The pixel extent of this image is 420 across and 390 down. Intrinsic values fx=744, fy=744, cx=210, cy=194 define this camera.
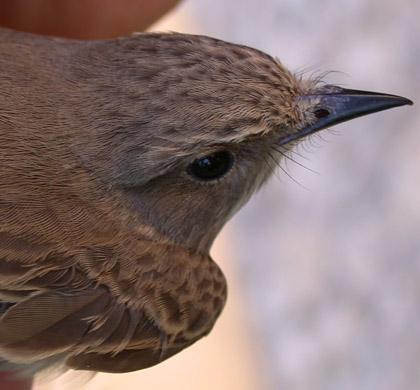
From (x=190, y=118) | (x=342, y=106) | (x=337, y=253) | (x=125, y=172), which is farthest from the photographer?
(x=337, y=253)

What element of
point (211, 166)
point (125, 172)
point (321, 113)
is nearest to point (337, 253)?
point (321, 113)

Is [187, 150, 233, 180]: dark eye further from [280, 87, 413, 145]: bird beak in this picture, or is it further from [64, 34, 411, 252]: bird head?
[280, 87, 413, 145]: bird beak

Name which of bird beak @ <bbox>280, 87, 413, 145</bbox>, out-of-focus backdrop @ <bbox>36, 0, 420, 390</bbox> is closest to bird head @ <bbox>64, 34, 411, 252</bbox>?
bird beak @ <bbox>280, 87, 413, 145</bbox>

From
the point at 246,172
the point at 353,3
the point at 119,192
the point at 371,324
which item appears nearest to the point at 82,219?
the point at 119,192

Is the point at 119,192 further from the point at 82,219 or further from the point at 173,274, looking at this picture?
the point at 173,274

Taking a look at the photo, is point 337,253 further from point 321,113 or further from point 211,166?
point 211,166
